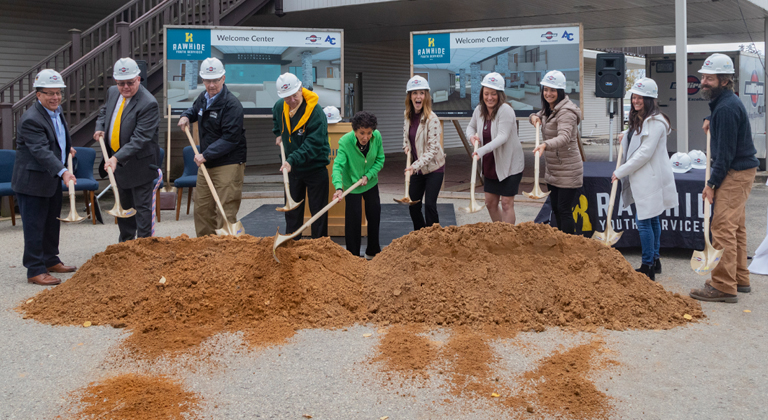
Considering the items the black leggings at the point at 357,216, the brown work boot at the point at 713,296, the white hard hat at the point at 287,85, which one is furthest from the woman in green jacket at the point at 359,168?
the brown work boot at the point at 713,296

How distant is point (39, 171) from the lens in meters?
5.80

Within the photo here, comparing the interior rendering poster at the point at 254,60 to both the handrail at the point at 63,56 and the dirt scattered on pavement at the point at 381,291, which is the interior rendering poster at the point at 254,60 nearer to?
the handrail at the point at 63,56

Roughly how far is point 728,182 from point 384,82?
57.3 feet

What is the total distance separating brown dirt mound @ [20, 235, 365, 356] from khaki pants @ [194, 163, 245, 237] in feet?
2.39

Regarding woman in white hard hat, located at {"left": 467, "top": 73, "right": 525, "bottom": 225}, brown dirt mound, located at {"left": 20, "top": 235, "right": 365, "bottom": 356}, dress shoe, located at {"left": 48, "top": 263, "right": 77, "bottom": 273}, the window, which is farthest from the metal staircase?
woman in white hard hat, located at {"left": 467, "top": 73, "right": 525, "bottom": 225}

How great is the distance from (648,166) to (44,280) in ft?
17.3

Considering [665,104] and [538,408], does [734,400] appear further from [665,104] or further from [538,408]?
[665,104]

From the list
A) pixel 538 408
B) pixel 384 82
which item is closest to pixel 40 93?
pixel 538 408

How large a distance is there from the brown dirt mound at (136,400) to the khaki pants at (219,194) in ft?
8.68

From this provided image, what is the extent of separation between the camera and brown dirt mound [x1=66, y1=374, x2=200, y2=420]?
318 cm

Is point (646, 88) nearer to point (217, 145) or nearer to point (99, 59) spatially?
point (217, 145)

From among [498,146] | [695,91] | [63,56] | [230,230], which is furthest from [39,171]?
[695,91]

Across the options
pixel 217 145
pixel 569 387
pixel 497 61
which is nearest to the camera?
pixel 569 387

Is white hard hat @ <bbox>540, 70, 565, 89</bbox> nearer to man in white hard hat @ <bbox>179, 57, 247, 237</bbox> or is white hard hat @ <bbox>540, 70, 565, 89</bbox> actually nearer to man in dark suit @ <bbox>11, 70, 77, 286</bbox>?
man in white hard hat @ <bbox>179, 57, 247, 237</bbox>
